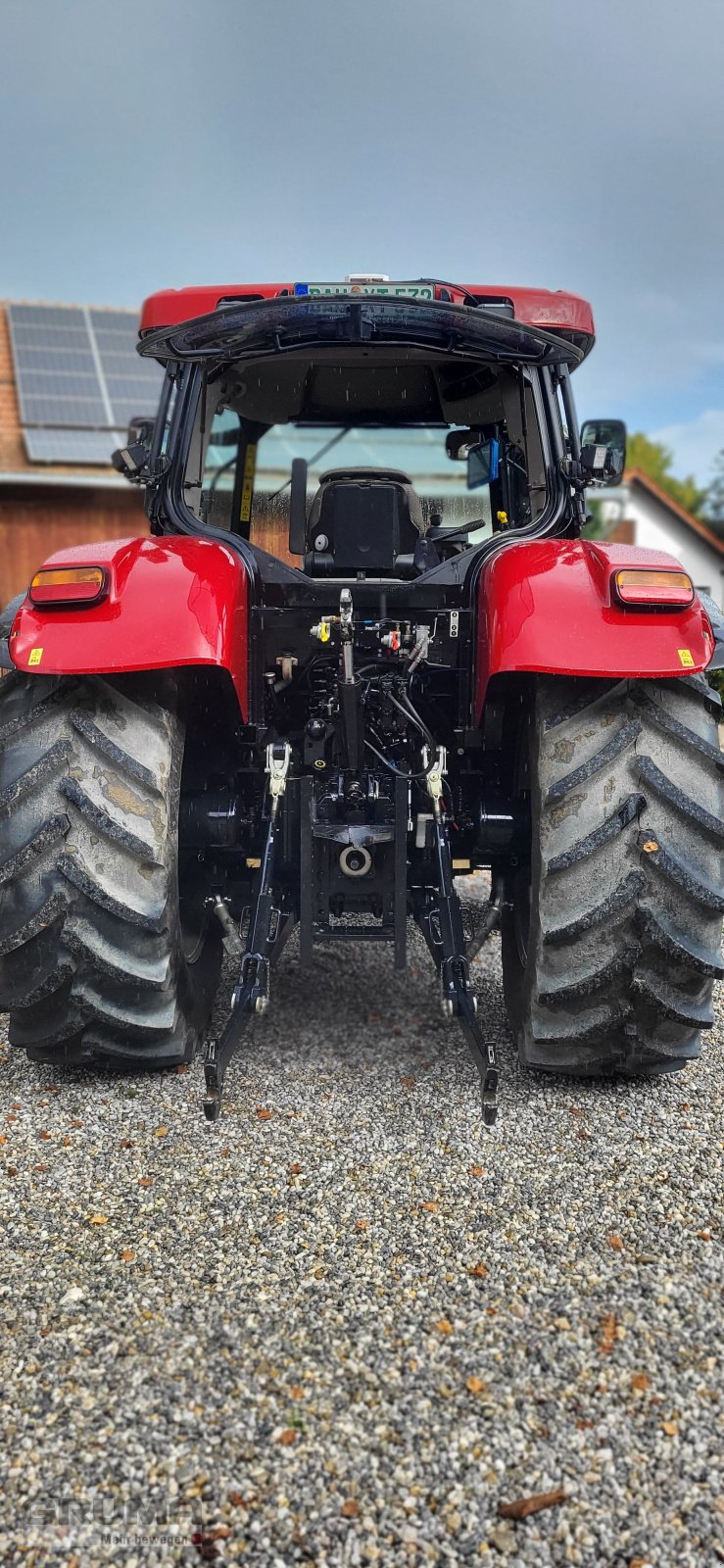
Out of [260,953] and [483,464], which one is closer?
[260,953]

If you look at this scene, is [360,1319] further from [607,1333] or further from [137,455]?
[137,455]

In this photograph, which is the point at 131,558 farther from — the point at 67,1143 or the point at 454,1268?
the point at 454,1268

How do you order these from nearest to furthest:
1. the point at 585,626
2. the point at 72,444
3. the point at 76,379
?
the point at 585,626 → the point at 72,444 → the point at 76,379

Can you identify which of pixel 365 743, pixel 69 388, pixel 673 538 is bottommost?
pixel 365 743

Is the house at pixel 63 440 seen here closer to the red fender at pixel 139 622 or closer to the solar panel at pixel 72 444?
the solar panel at pixel 72 444

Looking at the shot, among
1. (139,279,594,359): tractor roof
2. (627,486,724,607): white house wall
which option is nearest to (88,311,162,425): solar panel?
(139,279,594,359): tractor roof

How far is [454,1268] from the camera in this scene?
230 cm

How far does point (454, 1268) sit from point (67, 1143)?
1.10 metres

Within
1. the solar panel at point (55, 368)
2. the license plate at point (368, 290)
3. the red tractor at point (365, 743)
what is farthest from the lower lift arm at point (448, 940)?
the solar panel at point (55, 368)

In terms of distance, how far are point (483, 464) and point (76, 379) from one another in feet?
39.1

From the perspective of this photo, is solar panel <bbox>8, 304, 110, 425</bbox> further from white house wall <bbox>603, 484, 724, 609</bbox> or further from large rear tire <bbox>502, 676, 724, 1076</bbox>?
white house wall <bbox>603, 484, 724, 609</bbox>

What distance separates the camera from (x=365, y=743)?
10.9 ft

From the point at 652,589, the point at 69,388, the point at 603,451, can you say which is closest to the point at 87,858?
the point at 652,589

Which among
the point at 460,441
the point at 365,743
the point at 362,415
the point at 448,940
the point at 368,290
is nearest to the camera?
the point at 448,940
